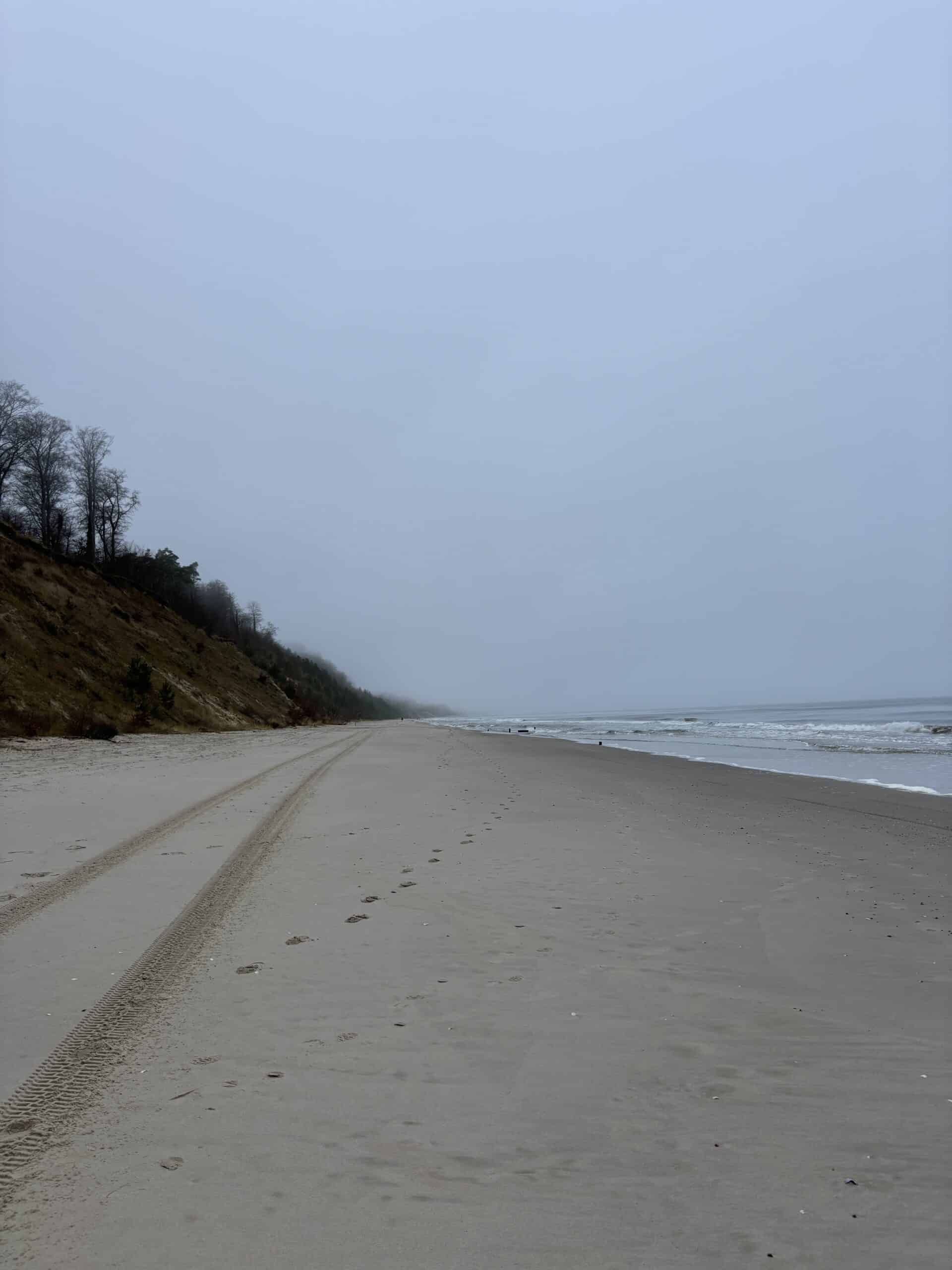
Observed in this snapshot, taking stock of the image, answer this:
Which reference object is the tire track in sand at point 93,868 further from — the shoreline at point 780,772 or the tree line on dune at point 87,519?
the tree line on dune at point 87,519

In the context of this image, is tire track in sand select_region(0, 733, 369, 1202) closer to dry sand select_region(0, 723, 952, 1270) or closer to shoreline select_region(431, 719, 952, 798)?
dry sand select_region(0, 723, 952, 1270)

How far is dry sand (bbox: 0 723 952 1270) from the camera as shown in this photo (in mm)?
2371

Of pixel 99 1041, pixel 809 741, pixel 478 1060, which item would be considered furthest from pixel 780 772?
pixel 99 1041

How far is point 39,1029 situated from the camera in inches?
144

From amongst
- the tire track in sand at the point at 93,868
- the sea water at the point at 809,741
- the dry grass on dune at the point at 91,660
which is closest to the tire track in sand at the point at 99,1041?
the tire track in sand at the point at 93,868

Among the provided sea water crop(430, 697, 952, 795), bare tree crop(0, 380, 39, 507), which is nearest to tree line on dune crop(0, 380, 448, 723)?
bare tree crop(0, 380, 39, 507)

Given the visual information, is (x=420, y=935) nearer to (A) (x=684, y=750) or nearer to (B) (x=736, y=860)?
(B) (x=736, y=860)

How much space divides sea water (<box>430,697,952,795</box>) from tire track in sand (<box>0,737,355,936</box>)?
12383 mm

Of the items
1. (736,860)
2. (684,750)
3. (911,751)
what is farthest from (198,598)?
(736,860)

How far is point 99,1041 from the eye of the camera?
3.53 metres

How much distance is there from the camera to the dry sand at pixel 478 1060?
237 centimetres

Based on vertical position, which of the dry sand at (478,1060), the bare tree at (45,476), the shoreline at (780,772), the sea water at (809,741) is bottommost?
the sea water at (809,741)

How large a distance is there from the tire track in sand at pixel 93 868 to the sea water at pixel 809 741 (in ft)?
40.6

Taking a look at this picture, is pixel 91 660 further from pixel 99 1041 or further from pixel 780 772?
pixel 99 1041
